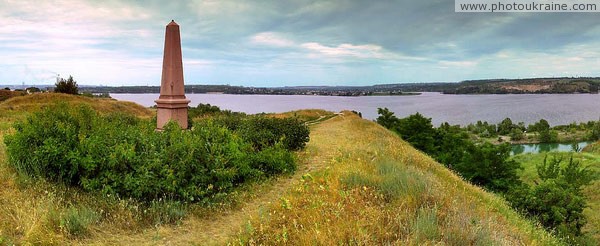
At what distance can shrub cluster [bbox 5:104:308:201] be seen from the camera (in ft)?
20.0

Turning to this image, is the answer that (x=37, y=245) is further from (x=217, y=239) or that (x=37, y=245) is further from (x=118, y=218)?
(x=217, y=239)

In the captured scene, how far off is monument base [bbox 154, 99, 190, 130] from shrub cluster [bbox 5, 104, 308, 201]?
289 cm

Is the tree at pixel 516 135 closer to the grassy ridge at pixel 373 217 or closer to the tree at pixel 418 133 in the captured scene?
the tree at pixel 418 133

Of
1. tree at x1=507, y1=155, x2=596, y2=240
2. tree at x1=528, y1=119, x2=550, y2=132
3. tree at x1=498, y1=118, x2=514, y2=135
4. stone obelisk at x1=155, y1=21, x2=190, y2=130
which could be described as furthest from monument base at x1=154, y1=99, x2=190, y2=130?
tree at x1=498, y1=118, x2=514, y2=135

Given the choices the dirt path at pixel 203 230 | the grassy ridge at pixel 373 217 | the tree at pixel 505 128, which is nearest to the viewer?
the grassy ridge at pixel 373 217

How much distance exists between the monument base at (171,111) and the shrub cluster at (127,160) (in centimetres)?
289

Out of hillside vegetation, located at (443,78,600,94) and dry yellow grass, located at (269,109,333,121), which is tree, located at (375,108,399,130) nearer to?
dry yellow grass, located at (269,109,333,121)

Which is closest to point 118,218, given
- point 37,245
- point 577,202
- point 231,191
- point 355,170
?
point 37,245

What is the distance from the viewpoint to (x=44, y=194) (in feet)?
→ 19.6

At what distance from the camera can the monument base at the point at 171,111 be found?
35.0 ft

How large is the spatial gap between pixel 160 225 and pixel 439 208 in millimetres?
4109

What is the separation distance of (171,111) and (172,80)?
92 cm

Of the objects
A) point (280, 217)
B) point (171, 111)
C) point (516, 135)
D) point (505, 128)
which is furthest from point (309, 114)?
point (505, 128)

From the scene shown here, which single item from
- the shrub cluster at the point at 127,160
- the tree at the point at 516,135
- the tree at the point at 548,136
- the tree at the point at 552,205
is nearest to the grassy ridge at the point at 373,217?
the shrub cluster at the point at 127,160
